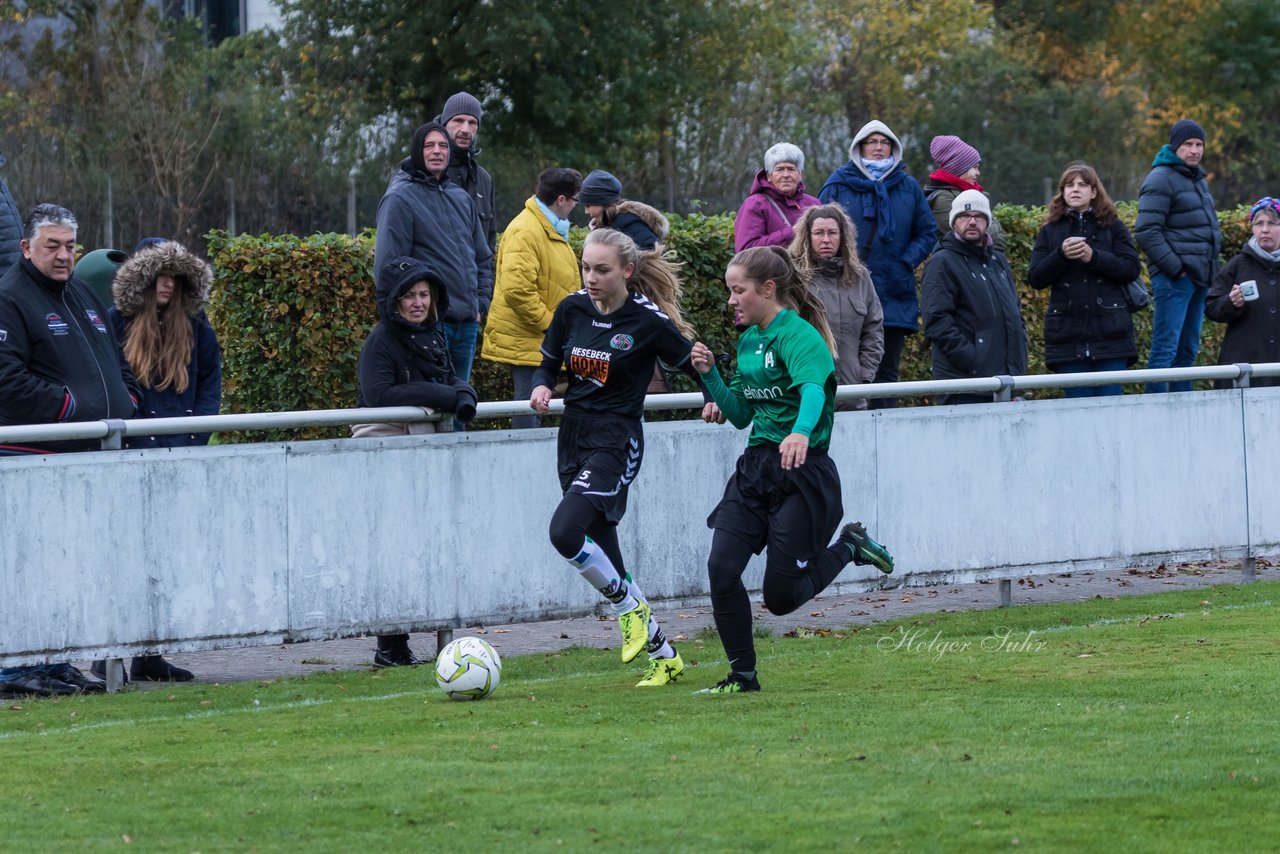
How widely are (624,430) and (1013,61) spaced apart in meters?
36.5

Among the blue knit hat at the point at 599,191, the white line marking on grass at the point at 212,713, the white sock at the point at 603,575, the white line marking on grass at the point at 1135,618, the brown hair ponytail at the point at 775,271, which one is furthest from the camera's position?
the blue knit hat at the point at 599,191

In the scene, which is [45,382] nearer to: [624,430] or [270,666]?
[270,666]

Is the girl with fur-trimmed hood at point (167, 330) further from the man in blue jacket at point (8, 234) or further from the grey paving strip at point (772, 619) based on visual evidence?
the grey paving strip at point (772, 619)

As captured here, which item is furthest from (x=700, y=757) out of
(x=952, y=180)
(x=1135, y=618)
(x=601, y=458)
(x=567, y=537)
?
(x=952, y=180)

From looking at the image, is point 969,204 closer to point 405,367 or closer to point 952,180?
point 952,180

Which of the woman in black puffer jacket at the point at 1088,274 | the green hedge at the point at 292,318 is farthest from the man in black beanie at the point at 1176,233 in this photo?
the green hedge at the point at 292,318

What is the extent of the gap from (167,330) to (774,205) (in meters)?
4.16

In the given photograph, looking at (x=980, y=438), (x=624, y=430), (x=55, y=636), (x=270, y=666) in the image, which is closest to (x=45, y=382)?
(x=55, y=636)

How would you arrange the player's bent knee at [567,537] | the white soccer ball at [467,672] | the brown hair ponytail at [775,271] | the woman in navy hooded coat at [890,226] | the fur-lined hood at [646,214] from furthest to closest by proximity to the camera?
the woman in navy hooded coat at [890,226] → the fur-lined hood at [646,214] → the player's bent knee at [567,537] → the brown hair ponytail at [775,271] → the white soccer ball at [467,672]

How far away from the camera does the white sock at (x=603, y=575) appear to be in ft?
29.0

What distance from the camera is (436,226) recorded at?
11.6 m

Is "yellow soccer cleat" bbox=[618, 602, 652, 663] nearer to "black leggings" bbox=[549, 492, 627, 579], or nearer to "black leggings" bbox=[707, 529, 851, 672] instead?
"black leggings" bbox=[549, 492, 627, 579]

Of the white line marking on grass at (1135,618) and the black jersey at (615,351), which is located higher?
the black jersey at (615,351)

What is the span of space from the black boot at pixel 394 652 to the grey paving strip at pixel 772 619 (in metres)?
0.08
